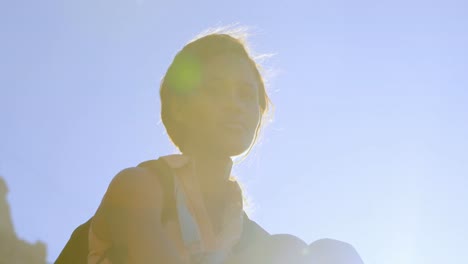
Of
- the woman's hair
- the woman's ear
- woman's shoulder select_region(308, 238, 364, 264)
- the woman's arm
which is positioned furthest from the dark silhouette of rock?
woman's shoulder select_region(308, 238, 364, 264)

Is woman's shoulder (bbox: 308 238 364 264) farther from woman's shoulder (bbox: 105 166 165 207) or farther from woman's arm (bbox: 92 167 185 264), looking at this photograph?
woman's shoulder (bbox: 105 166 165 207)

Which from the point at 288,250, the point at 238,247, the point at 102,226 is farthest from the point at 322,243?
the point at 102,226

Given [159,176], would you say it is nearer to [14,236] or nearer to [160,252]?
[160,252]

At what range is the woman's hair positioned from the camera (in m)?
3.78

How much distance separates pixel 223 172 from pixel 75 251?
1010mm

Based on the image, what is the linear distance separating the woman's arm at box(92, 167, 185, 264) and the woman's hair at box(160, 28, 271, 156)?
101 cm

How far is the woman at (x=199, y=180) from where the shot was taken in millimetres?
2648

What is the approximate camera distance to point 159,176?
2.89 m

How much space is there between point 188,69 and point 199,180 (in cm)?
85

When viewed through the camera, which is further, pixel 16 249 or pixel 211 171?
pixel 16 249

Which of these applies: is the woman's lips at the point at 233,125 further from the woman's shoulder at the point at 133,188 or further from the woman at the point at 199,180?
the woman's shoulder at the point at 133,188

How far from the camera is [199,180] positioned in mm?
3521

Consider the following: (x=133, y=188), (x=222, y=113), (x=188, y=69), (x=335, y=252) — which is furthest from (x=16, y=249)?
(x=335, y=252)

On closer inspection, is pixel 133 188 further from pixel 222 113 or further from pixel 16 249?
pixel 16 249
